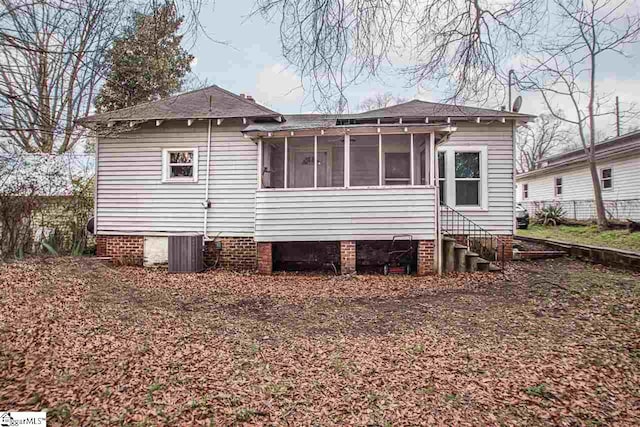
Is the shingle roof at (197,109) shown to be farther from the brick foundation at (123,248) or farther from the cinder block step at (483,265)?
the cinder block step at (483,265)

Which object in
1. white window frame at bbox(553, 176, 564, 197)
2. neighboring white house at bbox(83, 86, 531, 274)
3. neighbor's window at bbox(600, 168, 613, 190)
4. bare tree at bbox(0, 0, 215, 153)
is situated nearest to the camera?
bare tree at bbox(0, 0, 215, 153)

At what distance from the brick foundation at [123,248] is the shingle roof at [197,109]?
9.97 feet

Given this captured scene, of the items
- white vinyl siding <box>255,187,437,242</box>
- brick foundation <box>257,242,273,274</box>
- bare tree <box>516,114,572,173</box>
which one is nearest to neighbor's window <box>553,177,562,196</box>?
white vinyl siding <box>255,187,437,242</box>

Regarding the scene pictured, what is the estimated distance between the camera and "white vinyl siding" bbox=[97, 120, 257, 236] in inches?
354

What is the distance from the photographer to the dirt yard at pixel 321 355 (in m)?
2.79

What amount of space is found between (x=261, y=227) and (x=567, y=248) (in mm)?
8211

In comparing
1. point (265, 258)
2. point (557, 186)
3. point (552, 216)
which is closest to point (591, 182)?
point (552, 216)

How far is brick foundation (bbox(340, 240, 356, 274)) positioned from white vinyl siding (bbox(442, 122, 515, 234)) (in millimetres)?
3701

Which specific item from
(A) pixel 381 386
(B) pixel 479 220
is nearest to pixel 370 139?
(B) pixel 479 220

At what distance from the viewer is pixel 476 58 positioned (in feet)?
12.9

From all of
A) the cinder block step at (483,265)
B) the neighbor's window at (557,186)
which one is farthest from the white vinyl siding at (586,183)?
the cinder block step at (483,265)

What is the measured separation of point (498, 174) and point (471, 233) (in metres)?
1.68

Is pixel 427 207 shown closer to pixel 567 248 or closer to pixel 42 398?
→ pixel 567 248

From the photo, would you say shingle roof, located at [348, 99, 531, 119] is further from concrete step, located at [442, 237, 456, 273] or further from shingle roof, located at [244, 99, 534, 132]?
concrete step, located at [442, 237, 456, 273]
